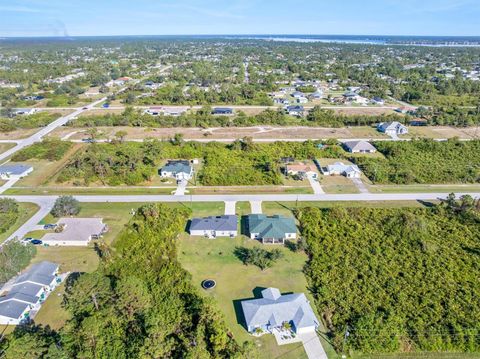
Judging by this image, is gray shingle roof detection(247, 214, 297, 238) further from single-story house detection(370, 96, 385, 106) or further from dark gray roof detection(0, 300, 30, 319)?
single-story house detection(370, 96, 385, 106)

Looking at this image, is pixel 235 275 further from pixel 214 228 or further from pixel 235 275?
pixel 214 228

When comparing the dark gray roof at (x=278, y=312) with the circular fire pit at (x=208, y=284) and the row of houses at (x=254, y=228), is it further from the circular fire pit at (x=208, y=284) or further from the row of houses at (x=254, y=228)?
the row of houses at (x=254, y=228)

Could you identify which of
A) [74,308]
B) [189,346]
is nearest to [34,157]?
[74,308]

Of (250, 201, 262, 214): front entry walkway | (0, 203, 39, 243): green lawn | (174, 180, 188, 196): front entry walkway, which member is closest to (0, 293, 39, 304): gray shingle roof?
(0, 203, 39, 243): green lawn

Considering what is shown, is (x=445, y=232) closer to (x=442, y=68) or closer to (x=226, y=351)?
(x=226, y=351)

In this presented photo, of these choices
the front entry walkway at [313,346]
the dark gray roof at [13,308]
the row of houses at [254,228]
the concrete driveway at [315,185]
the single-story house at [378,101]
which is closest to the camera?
the front entry walkway at [313,346]

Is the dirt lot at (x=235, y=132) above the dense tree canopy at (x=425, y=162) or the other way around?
the other way around

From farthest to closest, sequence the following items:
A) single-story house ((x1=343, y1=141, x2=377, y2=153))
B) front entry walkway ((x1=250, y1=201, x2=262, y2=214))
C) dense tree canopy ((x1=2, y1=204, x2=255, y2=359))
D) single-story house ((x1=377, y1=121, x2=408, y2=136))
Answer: single-story house ((x1=377, y1=121, x2=408, y2=136))
single-story house ((x1=343, y1=141, x2=377, y2=153))
front entry walkway ((x1=250, y1=201, x2=262, y2=214))
dense tree canopy ((x1=2, y1=204, x2=255, y2=359))

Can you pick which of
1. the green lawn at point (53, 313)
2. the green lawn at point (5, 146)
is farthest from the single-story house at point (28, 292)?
the green lawn at point (5, 146)
